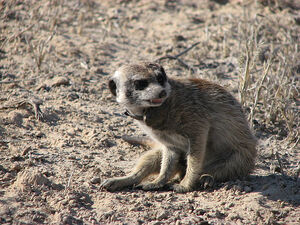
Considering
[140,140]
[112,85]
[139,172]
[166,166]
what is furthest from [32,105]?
[166,166]

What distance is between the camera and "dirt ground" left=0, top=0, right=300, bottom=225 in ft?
11.2

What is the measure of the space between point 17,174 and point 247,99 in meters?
2.91

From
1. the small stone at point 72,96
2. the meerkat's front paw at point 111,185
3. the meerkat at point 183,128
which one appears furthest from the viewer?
the small stone at point 72,96

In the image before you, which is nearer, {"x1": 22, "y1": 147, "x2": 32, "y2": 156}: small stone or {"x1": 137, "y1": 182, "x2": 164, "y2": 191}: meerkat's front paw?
{"x1": 137, "y1": 182, "x2": 164, "y2": 191}: meerkat's front paw

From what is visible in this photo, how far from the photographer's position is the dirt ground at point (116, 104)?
3.40 m

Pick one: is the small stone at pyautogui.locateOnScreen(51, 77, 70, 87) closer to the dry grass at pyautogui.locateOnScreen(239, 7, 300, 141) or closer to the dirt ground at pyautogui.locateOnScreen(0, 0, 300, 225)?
the dirt ground at pyautogui.locateOnScreen(0, 0, 300, 225)

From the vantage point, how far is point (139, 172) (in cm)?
402

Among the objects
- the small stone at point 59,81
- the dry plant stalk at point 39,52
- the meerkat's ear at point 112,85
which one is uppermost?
the meerkat's ear at point 112,85

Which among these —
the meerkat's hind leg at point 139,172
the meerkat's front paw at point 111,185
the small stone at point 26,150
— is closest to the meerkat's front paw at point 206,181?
the meerkat's hind leg at point 139,172

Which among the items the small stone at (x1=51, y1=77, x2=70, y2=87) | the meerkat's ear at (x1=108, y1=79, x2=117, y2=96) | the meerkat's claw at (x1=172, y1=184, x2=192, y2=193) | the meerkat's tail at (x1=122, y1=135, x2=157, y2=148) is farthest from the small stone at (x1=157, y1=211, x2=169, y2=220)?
the small stone at (x1=51, y1=77, x2=70, y2=87)

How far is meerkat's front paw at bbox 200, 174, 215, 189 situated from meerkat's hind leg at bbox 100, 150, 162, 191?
1.77 ft

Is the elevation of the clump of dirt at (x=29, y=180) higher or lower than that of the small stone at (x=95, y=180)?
higher

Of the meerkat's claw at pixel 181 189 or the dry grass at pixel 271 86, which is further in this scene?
the dry grass at pixel 271 86

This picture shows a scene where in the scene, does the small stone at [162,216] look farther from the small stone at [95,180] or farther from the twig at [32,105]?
the twig at [32,105]
